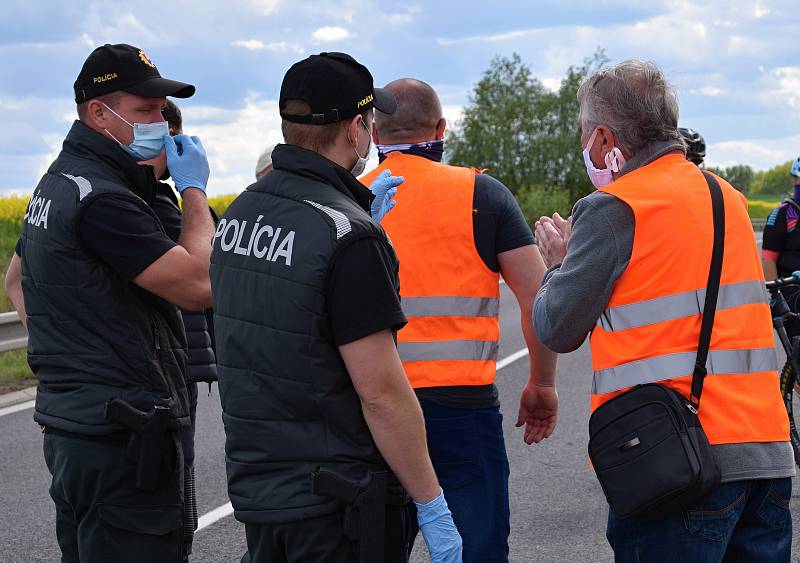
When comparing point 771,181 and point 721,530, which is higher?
point 721,530

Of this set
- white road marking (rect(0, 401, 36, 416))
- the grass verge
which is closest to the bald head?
white road marking (rect(0, 401, 36, 416))

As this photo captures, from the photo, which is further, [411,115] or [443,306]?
[411,115]

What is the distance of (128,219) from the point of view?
3.22 m

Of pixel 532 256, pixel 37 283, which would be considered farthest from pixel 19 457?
pixel 532 256

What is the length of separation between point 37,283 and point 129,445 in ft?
2.01

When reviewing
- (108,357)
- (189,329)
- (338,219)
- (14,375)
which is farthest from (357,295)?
(14,375)

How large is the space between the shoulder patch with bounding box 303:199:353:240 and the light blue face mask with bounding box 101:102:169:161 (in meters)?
1.25

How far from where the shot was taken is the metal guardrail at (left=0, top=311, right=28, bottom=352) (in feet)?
32.9

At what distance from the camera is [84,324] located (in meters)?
3.25

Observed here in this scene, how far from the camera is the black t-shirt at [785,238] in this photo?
6.93m

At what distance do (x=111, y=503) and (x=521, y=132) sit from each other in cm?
5781

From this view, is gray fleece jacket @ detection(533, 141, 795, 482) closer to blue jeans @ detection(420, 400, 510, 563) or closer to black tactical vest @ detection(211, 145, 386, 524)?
black tactical vest @ detection(211, 145, 386, 524)

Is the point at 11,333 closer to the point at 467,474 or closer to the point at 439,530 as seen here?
the point at 467,474

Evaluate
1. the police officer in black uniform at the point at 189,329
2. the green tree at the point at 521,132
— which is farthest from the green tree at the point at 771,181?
the police officer in black uniform at the point at 189,329
